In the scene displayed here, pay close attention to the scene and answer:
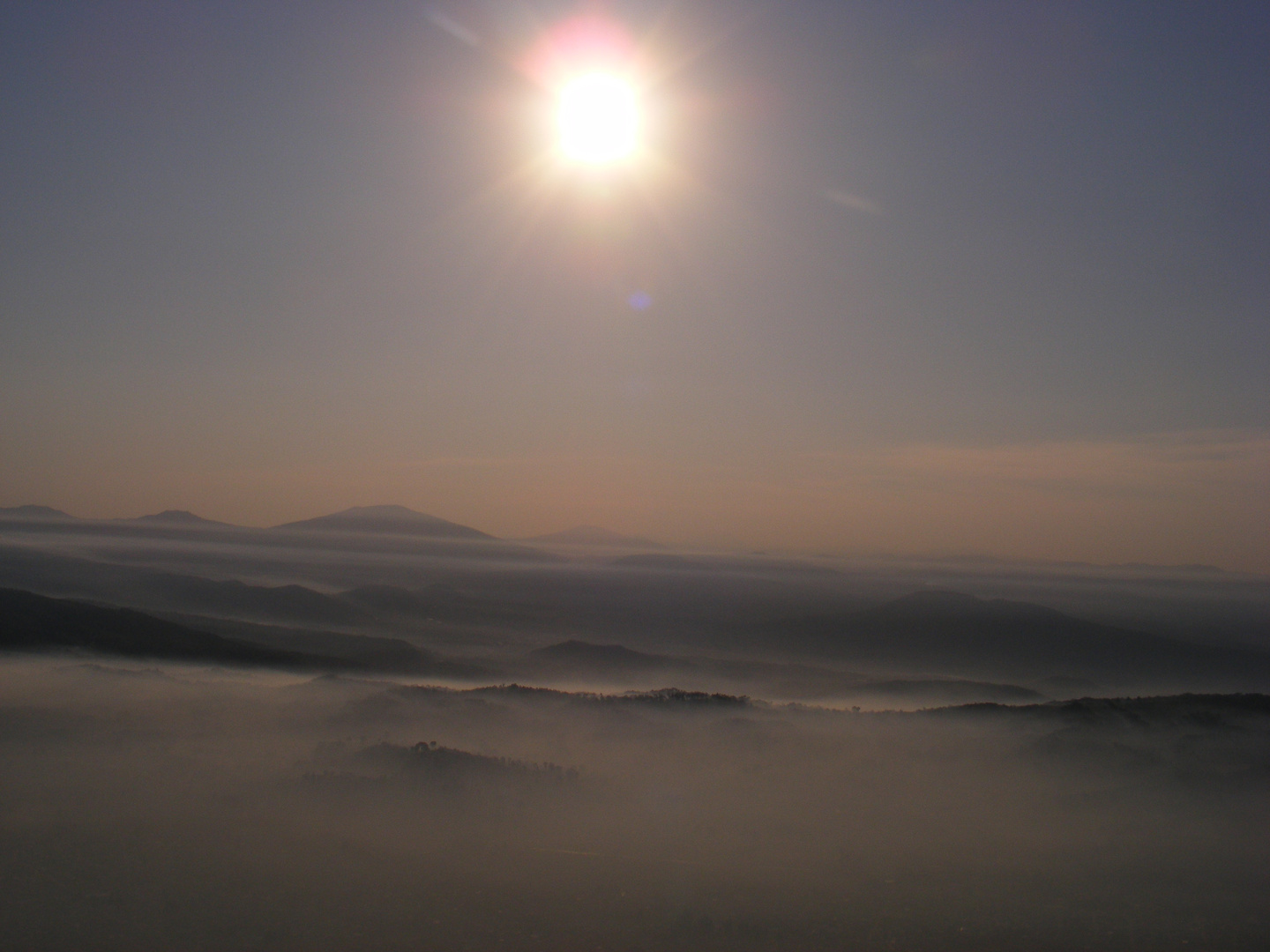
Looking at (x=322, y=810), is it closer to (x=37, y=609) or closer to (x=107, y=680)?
(x=107, y=680)

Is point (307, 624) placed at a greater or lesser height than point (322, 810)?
greater

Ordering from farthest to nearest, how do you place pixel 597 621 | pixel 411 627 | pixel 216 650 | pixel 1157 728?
pixel 597 621 → pixel 411 627 → pixel 216 650 → pixel 1157 728

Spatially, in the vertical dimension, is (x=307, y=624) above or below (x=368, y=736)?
above

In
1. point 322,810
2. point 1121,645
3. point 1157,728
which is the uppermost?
point 1121,645

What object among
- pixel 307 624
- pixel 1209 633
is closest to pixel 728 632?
pixel 307 624

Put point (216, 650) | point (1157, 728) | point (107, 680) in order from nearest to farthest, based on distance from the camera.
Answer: point (1157, 728), point (107, 680), point (216, 650)

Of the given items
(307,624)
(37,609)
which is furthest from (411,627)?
(37,609)

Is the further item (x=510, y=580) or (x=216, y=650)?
(x=510, y=580)

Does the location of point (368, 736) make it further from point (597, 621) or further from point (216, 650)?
point (597, 621)

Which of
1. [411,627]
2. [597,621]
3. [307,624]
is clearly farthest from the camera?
[597,621]
